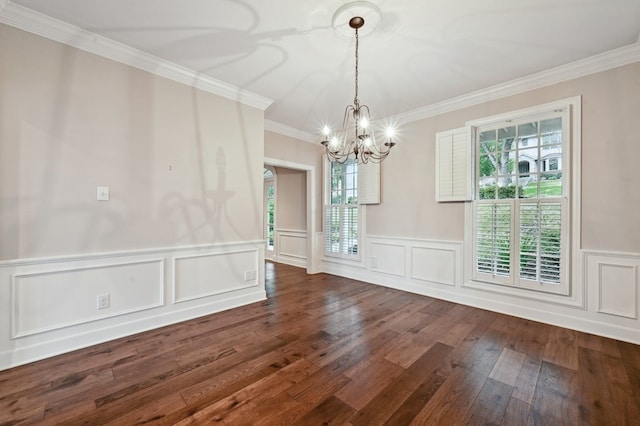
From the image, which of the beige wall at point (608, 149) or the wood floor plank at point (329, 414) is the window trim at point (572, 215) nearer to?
the beige wall at point (608, 149)

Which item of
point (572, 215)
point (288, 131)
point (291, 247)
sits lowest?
point (291, 247)

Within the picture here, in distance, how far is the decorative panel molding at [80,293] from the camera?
2.21 metres

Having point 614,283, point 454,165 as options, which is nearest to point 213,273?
point 454,165

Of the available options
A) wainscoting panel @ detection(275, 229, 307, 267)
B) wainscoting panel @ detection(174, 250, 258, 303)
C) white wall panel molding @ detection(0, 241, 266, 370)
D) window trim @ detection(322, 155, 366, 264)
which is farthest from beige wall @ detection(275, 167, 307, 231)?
white wall panel molding @ detection(0, 241, 266, 370)

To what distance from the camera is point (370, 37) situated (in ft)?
7.97

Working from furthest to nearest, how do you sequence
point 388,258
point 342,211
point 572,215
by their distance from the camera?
1. point 342,211
2. point 388,258
3. point 572,215

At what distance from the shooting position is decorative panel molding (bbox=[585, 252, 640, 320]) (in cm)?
260

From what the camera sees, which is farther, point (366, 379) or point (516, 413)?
point (366, 379)

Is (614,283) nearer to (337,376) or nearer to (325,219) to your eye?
(337,376)

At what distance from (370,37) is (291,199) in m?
4.13

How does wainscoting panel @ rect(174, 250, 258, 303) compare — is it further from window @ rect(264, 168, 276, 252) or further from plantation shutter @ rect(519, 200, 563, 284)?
window @ rect(264, 168, 276, 252)

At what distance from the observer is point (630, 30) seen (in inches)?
92.0

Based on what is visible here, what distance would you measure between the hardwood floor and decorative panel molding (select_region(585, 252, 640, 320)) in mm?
335

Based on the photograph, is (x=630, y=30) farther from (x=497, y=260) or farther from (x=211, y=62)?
(x=211, y=62)
